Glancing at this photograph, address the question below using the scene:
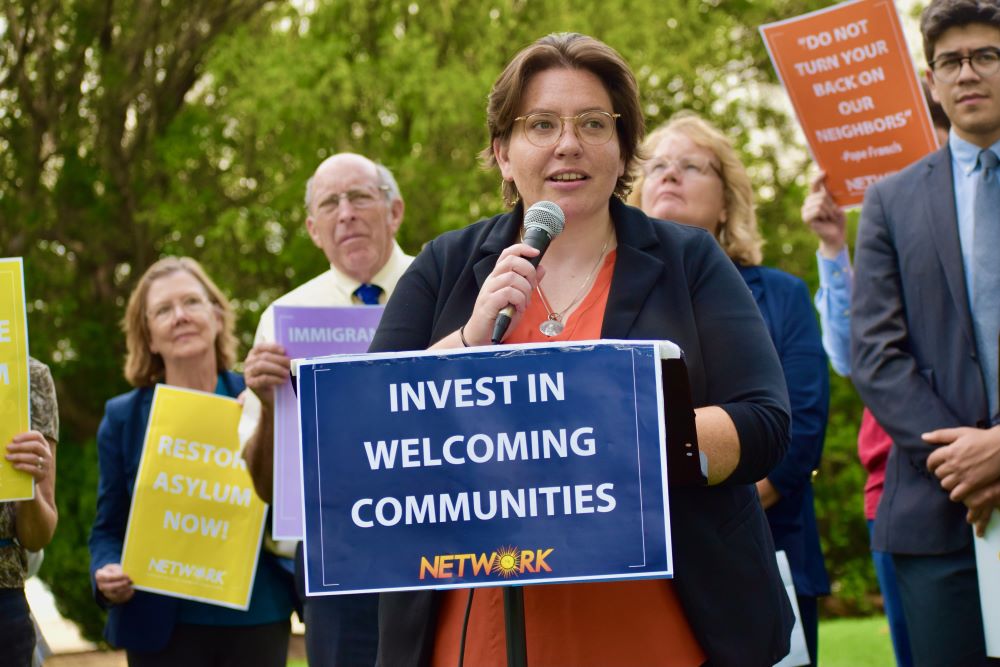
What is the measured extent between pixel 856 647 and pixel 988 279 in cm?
612

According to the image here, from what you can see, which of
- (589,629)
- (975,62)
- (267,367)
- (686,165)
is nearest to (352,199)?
(267,367)

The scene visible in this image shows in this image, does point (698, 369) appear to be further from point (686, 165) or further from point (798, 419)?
point (686, 165)

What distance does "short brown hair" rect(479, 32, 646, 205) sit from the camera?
122 inches

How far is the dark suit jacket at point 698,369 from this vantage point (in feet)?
9.12

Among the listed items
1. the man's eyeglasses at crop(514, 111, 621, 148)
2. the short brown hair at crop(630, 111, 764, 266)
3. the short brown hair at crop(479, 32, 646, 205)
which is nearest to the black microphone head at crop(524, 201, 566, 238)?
the man's eyeglasses at crop(514, 111, 621, 148)

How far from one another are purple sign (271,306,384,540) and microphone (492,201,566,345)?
1.99 m

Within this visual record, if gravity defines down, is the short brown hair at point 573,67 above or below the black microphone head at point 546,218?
above

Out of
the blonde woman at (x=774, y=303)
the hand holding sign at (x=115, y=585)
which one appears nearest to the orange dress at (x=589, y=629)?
the blonde woman at (x=774, y=303)

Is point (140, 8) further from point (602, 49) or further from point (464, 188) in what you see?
point (602, 49)

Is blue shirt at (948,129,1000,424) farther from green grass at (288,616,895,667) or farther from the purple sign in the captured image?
green grass at (288,616,895,667)

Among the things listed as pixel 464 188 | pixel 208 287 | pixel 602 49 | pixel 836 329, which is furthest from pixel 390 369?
pixel 464 188

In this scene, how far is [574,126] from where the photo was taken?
304 cm

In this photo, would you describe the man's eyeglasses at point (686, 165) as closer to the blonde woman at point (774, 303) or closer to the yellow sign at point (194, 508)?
the blonde woman at point (774, 303)

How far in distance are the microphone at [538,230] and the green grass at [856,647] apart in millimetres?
5949
